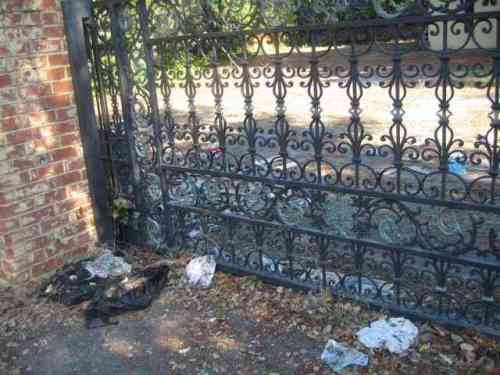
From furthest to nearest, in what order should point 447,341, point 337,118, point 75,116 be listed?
1. point 337,118
2. point 75,116
3. point 447,341

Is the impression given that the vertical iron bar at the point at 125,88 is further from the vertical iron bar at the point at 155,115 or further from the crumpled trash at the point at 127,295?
the crumpled trash at the point at 127,295

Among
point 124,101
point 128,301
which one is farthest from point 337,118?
point 128,301

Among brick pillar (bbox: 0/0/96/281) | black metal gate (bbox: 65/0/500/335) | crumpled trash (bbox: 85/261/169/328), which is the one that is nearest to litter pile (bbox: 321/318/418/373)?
black metal gate (bbox: 65/0/500/335)

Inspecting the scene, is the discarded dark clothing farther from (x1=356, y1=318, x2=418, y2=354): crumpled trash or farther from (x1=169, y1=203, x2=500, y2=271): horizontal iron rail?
(x1=356, y1=318, x2=418, y2=354): crumpled trash

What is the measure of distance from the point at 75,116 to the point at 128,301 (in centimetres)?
144

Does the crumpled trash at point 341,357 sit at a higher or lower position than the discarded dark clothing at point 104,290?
lower

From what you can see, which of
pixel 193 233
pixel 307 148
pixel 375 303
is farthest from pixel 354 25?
pixel 193 233

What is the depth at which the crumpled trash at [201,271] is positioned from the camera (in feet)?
13.1

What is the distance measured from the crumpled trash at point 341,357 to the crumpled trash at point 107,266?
1.79 meters

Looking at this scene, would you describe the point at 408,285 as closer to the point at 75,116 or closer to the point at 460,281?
the point at 460,281

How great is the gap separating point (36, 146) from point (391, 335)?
265cm

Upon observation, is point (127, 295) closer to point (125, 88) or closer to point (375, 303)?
point (125, 88)

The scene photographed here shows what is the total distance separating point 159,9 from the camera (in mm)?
3906

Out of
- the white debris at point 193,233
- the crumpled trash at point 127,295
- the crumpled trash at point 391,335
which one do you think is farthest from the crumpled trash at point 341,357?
the white debris at point 193,233
